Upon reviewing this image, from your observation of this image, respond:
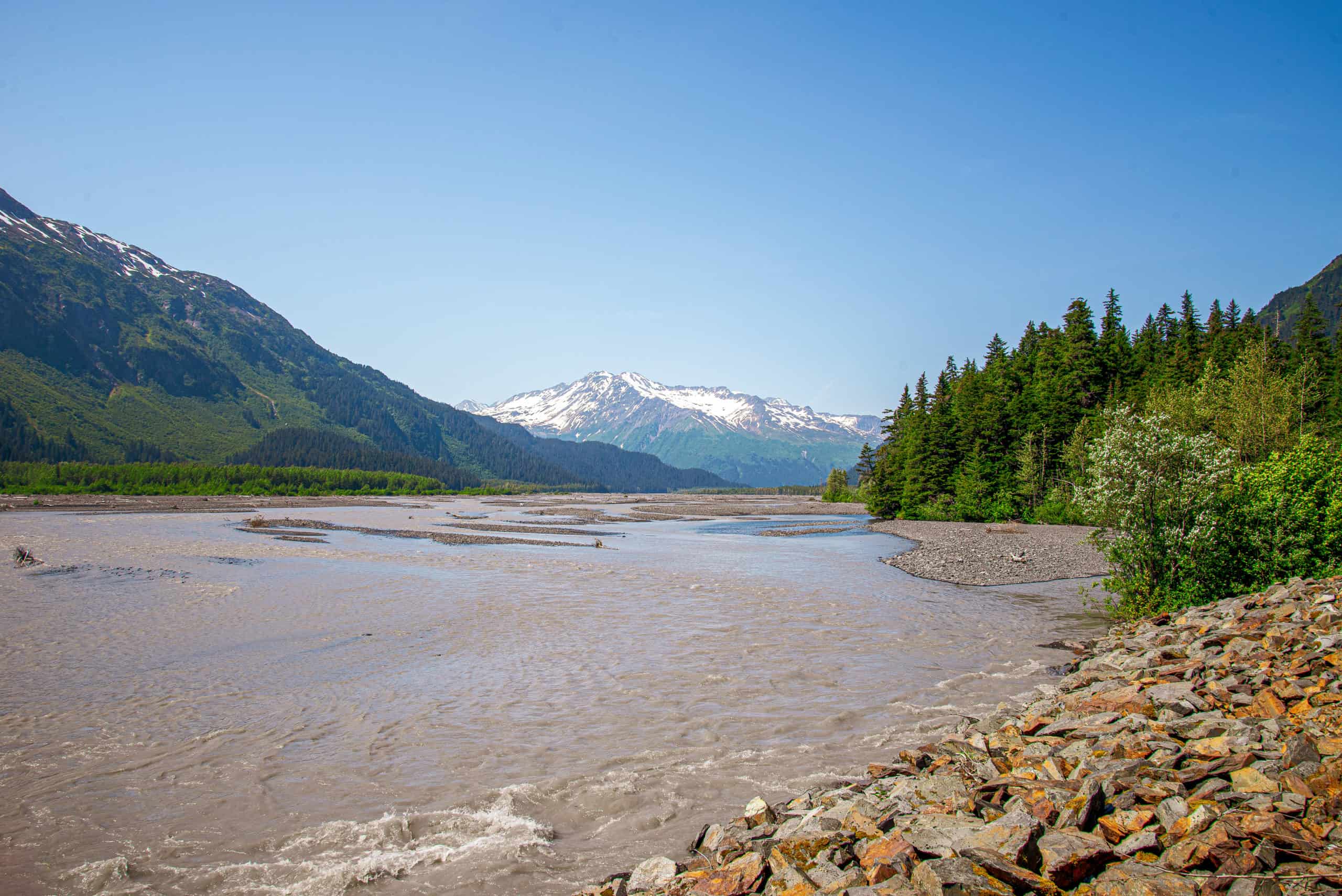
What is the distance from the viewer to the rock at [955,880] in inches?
242

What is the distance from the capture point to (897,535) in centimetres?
7000

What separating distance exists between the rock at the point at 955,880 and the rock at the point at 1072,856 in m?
0.50

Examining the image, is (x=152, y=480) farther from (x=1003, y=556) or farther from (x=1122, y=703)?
(x=1122, y=703)

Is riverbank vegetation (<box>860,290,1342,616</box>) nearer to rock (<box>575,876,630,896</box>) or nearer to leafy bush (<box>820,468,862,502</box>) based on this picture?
rock (<box>575,876,630,896</box>)

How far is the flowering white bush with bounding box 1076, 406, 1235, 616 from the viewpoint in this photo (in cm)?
2205

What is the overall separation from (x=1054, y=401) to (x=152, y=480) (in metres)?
172

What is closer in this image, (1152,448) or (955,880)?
(955,880)

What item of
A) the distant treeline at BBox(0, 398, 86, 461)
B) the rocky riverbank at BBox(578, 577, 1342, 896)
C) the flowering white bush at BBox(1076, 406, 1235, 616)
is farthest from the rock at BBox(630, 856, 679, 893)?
the distant treeline at BBox(0, 398, 86, 461)

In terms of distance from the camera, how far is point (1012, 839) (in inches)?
271

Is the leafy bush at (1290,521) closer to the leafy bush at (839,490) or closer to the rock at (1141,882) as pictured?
the rock at (1141,882)

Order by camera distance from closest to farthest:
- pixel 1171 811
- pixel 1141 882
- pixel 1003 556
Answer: pixel 1141 882 → pixel 1171 811 → pixel 1003 556

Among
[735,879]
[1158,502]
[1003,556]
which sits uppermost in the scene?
[1158,502]

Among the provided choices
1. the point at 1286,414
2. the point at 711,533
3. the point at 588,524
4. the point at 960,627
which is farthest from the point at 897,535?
the point at 960,627

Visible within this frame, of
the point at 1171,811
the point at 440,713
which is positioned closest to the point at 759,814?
the point at 1171,811
